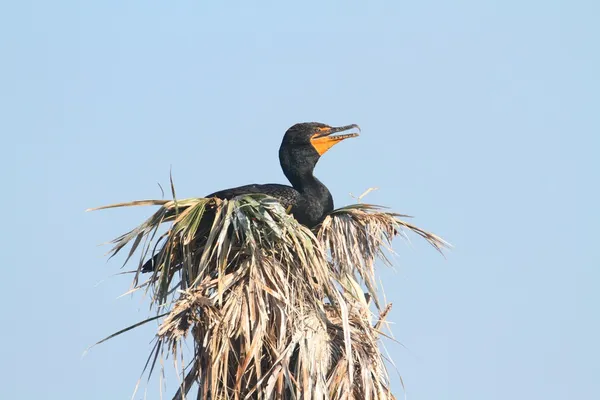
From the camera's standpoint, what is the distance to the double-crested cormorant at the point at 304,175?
9242mm

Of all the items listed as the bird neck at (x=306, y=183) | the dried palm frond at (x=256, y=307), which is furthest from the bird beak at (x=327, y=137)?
the dried palm frond at (x=256, y=307)

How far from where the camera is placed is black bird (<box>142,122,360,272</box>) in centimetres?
923

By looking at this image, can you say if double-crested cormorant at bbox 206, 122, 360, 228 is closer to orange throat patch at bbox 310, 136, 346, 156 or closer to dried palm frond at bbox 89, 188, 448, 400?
orange throat patch at bbox 310, 136, 346, 156

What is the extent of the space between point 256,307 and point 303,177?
248 cm

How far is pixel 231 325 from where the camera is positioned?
7270 mm

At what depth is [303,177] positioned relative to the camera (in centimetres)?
970

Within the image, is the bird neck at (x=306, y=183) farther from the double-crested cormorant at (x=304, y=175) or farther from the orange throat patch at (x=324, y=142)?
the orange throat patch at (x=324, y=142)

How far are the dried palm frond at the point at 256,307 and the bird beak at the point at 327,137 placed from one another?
2025 millimetres

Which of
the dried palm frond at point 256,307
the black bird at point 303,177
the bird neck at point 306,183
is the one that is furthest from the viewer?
the bird neck at point 306,183

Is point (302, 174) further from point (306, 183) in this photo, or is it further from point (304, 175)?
point (306, 183)

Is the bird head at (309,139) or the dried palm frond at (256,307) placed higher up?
the bird head at (309,139)

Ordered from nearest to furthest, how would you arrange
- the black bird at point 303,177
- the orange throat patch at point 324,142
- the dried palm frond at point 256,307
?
the dried palm frond at point 256,307
the black bird at point 303,177
the orange throat patch at point 324,142

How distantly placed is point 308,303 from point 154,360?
1.20 m

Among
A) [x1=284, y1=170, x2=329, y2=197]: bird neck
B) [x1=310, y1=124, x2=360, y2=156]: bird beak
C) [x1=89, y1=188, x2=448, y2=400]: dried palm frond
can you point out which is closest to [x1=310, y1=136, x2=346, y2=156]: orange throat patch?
[x1=310, y1=124, x2=360, y2=156]: bird beak
